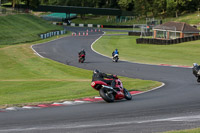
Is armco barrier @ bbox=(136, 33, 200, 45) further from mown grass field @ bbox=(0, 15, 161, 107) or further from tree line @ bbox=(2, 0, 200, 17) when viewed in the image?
tree line @ bbox=(2, 0, 200, 17)

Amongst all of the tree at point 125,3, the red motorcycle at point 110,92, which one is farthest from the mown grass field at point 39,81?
the tree at point 125,3

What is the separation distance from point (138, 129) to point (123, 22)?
113907mm

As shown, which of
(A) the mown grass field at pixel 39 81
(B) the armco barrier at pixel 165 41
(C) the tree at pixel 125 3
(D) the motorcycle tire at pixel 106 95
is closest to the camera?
(D) the motorcycle tire at pixel 106 95

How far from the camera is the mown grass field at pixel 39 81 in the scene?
19.5 m

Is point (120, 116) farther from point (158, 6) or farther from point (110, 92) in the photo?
point (158, 6)

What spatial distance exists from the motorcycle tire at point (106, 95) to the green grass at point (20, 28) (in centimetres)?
5047

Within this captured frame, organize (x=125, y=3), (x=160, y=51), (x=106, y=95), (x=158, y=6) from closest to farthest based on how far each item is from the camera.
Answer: (x=106, y=95), (x=160, y=51), (x=158, y=6), (x=125, y=3)

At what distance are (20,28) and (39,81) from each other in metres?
57.6

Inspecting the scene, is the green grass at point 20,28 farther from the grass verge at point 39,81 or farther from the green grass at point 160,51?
the green grass at point 160,51

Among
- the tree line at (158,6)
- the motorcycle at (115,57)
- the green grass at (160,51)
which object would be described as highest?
the tree line at (158,6)

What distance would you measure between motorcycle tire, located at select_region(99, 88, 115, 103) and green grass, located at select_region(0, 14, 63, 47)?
50470 mm

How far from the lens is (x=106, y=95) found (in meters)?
17.0

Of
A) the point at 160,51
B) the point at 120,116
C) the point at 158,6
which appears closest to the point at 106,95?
the point at 120,116

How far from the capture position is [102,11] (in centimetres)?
12475
